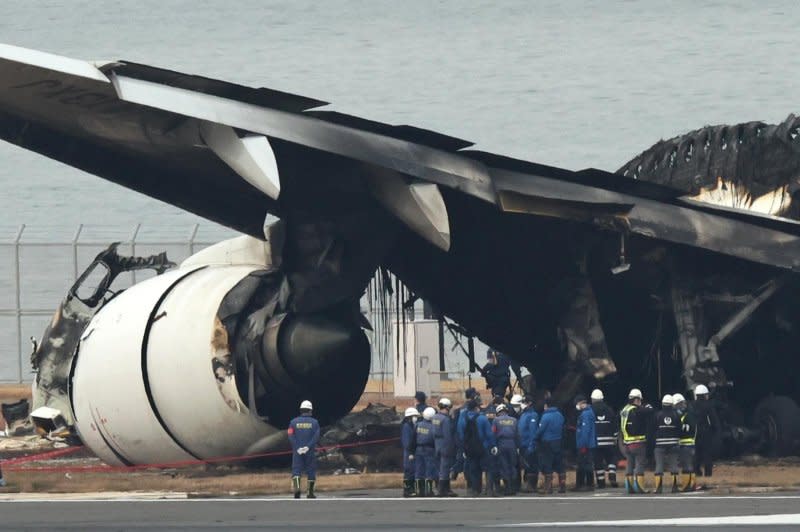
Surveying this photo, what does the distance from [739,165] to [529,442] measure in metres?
9.11

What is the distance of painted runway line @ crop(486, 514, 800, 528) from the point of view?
22719mm

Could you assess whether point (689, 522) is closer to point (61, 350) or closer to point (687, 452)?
point (687, 452)

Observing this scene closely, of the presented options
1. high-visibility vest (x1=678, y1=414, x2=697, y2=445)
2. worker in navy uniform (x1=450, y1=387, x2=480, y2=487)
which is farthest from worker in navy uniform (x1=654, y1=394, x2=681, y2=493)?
worker in navy uniform (x1=450, y1=387, x2=480, y2=487)

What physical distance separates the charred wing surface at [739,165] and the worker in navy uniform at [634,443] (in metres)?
6.46

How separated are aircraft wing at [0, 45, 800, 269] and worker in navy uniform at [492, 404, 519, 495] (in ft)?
10.2

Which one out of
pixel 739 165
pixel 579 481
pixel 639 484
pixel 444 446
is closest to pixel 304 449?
pixel 444 446

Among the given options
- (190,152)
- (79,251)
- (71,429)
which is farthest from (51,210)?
(190,152)

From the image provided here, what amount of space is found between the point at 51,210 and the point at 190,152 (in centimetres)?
4488

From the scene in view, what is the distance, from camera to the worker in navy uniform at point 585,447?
29578mm

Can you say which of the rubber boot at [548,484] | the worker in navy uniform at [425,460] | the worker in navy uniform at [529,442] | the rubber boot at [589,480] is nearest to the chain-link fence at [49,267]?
the rubber boot at [589,480]

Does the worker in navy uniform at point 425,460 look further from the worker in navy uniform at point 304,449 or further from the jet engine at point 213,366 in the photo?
the jet engine at point 213,366

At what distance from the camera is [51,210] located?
235ft

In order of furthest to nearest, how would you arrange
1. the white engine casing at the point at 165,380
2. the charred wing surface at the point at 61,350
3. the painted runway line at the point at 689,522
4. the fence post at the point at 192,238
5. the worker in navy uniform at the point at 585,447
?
the fence post at the point at 192,238
the charred wing surface at the point at 61,350
the white engine casing at the point at 165,380
the worker in navy uniform at the point at 585,447
the painted runway line at the point at 689,522

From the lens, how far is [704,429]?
99.3ft
